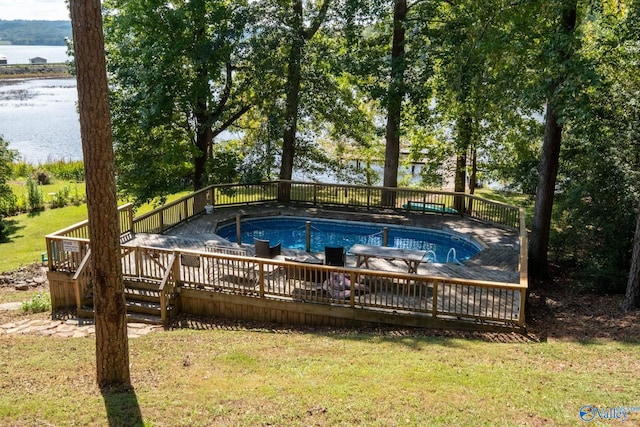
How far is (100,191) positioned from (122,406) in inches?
97.1

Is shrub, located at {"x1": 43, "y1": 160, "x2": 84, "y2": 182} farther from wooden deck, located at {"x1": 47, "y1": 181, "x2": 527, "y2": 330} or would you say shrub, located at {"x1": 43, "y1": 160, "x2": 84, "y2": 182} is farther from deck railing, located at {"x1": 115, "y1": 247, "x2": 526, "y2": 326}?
deck railing, located at {"x1": 115, "y1": 247, "x2": 526, "y2": 326}

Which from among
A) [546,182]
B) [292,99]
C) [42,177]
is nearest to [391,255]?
[546,182]

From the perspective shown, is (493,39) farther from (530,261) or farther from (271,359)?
(271,359)

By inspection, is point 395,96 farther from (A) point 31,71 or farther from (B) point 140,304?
(A) point 31,71

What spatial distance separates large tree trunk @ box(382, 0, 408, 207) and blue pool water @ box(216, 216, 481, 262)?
1976mm

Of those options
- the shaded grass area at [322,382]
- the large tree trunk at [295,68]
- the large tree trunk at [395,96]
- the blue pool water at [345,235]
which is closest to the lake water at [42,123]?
the large tree trunk at [295,68]

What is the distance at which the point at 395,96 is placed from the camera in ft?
59.2

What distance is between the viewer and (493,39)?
13086 millimetres

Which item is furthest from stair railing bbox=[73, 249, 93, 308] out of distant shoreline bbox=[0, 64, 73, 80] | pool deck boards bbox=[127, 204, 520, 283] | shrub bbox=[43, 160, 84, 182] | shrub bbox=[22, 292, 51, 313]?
distant shoreline bbox=[0, 64, 73, 80]

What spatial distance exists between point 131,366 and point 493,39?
10887 millimetres

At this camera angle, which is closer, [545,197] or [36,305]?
[36,305]

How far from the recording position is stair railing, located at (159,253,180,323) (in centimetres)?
1053

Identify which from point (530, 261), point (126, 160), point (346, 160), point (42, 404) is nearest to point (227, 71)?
point (126, 160)

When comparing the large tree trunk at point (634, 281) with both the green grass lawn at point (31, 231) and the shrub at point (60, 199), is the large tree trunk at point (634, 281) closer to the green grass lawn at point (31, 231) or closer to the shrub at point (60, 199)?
the green grass lawn at point (31, 231)
